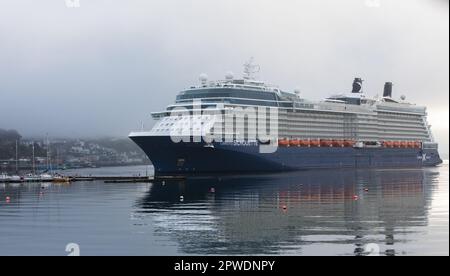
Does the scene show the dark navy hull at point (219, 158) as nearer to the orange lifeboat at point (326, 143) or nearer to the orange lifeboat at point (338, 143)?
the orange lifeboat at point (326, 143)

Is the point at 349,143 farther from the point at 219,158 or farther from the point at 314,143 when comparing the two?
the point at 219,158

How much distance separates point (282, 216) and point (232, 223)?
9.82 ft

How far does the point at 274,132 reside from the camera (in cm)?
7500

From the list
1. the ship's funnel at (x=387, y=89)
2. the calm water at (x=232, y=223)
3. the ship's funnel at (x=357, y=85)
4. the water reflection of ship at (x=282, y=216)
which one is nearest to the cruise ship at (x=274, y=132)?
the ship's funnel at (x=357, y=85)

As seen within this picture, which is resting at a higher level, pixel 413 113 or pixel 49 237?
pixel 413 113

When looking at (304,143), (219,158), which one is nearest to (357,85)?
(304,143)

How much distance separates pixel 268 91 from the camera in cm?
7725

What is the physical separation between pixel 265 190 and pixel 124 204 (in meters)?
11.3

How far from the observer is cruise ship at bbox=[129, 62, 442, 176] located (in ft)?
214

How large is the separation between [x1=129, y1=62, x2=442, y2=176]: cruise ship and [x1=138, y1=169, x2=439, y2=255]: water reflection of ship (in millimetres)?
19393

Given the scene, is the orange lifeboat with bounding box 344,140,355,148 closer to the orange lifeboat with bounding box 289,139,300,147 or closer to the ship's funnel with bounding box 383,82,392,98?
the orange lifeboat with bounding box 289,139,300,147

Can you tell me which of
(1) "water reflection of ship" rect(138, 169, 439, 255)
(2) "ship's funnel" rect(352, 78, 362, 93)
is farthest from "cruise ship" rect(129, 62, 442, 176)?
(1) "water reflection of ship" rect(138, 169, 439, 255)
